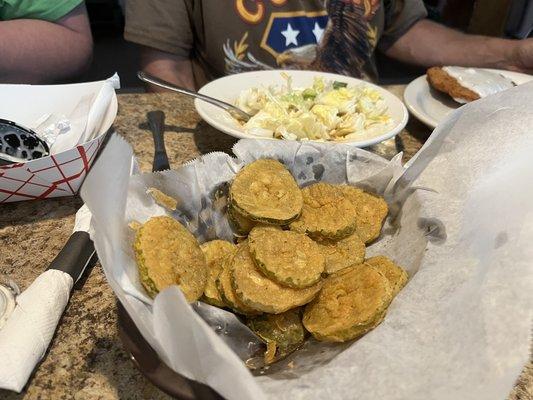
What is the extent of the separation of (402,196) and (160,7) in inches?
42.2

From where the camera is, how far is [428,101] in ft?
4.28

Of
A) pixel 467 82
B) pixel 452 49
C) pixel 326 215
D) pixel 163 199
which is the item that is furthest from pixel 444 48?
pixel 163 199

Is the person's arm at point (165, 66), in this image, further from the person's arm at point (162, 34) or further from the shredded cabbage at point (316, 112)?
the shredded cabbage at point (316, 112)

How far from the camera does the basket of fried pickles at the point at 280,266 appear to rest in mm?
533

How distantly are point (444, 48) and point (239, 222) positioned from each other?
1.44m

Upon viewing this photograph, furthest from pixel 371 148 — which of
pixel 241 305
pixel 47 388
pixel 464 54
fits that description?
pixel 464 54

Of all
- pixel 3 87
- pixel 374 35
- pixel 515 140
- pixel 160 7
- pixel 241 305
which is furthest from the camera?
pixel 374 35

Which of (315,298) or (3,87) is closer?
(315,298)

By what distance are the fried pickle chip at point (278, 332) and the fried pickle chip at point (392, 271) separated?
0.41ft

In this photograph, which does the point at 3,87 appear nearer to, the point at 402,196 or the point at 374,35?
the point at 402,196

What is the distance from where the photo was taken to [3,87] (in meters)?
0.97

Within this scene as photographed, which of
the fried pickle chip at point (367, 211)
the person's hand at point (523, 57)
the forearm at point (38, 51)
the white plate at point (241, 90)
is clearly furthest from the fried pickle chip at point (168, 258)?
the person's hand at point (523, 57)

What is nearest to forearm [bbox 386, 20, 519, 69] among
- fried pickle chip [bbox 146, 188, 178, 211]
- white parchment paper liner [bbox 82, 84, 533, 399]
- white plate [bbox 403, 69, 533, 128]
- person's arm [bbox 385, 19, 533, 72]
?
person's arm [bbox 385, 19, 533, 72]

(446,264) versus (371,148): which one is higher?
(446,264)
